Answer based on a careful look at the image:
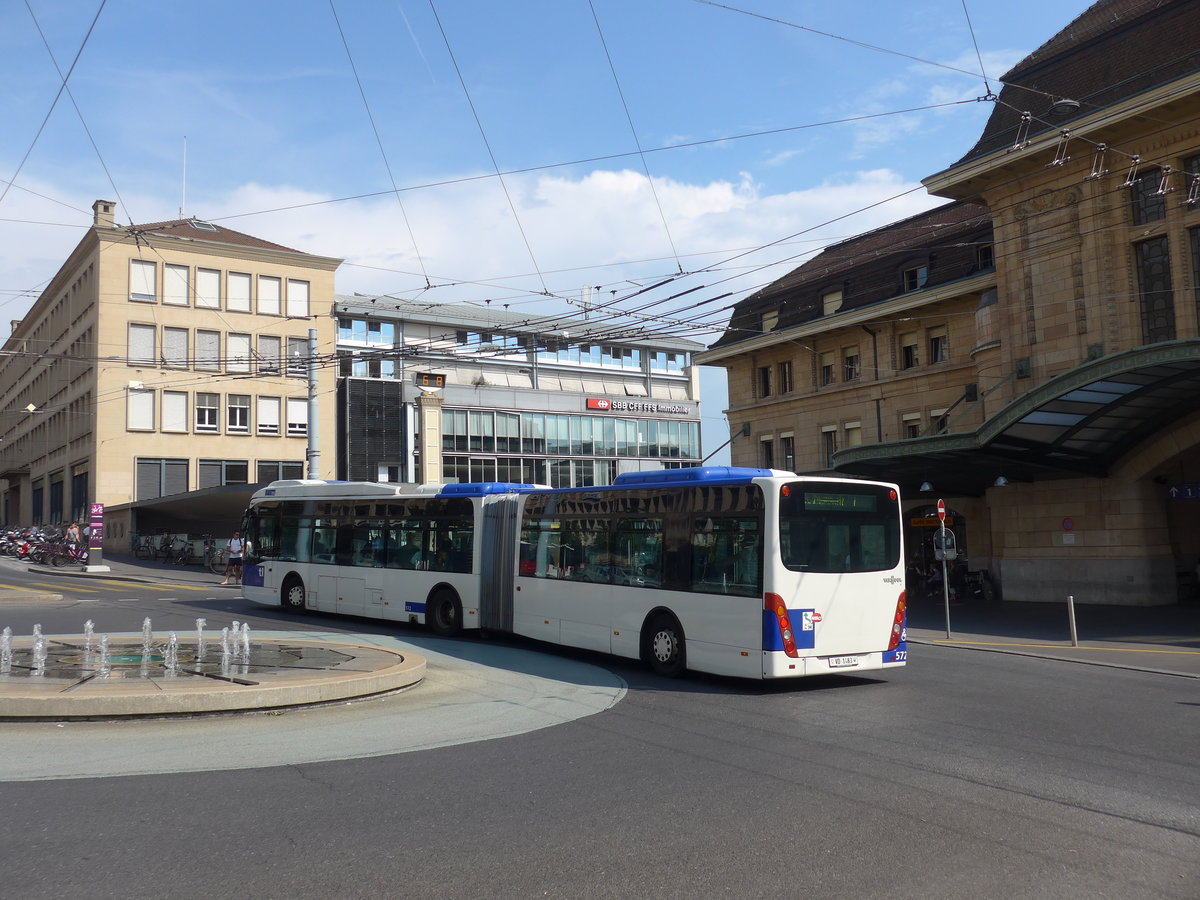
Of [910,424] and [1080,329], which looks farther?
[910,424]

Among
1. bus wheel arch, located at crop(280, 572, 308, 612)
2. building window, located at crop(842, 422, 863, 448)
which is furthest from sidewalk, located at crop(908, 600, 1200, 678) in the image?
bus wheel arch, located at crop(280, 572, 308, 612)

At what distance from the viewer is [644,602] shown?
588 inches

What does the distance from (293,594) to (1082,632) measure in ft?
54.6

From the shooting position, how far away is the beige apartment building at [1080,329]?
23.9 meters

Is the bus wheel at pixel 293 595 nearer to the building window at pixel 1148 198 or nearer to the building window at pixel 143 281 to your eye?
the building window at pixel 1148 198

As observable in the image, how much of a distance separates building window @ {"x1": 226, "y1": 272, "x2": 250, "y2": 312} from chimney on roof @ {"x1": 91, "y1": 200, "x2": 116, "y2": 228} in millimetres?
7790

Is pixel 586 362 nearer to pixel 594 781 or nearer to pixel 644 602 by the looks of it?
pixel 644 602

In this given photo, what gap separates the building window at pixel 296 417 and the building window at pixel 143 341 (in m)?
8.33

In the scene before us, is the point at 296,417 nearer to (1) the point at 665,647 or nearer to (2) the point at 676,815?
(1) the point at 665,647

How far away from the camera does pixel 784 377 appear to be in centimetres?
4306

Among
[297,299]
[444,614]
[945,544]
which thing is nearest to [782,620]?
[444,614]

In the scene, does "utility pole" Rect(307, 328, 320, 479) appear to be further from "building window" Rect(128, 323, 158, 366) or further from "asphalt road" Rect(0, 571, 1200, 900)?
"building window" Rect(128, 323, 158, 366)

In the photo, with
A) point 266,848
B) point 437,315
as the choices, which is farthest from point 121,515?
point 266,848

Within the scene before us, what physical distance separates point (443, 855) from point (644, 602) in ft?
29.5
